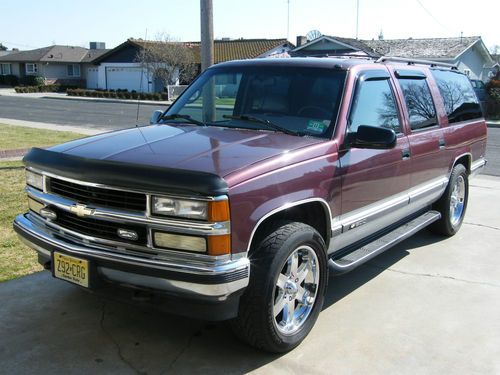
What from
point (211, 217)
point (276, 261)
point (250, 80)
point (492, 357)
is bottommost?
point (492, 357)

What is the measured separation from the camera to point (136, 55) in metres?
47.8

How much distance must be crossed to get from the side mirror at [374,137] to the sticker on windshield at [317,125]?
0.25m

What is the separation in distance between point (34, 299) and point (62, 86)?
5272cm

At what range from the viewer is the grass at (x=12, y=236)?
493 cm

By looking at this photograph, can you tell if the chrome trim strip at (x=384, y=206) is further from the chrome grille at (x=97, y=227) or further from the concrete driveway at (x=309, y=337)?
the chrome grille at (x=97, y=227)

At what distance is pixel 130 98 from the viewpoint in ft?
A: 135

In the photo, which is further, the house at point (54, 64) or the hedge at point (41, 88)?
the house at point (54, 64)

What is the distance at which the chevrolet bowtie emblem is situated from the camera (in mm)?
3318

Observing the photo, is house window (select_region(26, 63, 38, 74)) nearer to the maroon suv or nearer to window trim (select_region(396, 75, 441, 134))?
the maroon suv

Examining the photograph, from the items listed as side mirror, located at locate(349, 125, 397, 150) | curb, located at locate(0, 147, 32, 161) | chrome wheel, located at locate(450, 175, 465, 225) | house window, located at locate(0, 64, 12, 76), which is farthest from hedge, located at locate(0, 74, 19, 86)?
side mirror, located at locate(349, 125, 397, 150)

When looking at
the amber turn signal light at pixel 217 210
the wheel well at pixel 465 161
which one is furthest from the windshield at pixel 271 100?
the wheel well at pixel 465 161

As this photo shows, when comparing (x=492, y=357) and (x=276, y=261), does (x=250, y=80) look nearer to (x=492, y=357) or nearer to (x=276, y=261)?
(x=276, y=261)

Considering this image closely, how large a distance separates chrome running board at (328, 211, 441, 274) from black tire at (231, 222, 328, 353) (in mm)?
453

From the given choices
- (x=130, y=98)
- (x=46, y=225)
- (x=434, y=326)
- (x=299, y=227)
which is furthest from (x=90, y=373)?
(x=130, y=98)
